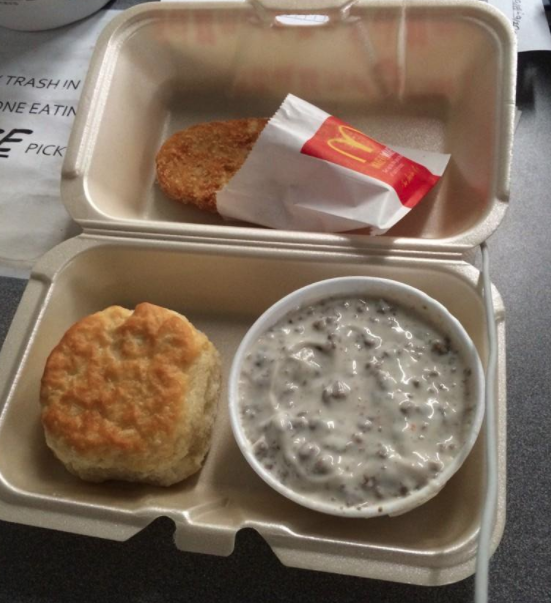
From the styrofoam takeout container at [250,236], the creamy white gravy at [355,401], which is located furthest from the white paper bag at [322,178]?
the creamy white gravy at [355,401]

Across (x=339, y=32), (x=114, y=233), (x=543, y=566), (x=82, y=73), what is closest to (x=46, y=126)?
(x=82, y=73)

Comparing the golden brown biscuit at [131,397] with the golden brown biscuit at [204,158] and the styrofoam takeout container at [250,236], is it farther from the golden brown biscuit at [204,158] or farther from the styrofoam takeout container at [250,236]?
the golden brown biscuit at [204,158]

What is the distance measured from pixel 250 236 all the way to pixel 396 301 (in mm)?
259

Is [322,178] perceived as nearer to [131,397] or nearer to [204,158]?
[204,158]

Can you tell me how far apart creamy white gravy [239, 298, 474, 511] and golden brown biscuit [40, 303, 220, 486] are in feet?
0.32

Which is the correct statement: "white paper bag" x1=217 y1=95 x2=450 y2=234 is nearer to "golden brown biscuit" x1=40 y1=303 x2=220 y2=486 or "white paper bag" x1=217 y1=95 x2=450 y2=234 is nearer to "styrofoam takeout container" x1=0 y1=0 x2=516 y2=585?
"styrofoam takeout container" x1=0 y1=0 x2=516 y2=585

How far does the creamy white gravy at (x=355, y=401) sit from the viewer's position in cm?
76

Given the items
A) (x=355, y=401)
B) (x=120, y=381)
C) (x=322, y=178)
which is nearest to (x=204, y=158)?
(x=322, y=178)

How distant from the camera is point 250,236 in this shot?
98 centimetres

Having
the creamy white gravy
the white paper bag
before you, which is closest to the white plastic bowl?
the creamy white gravy

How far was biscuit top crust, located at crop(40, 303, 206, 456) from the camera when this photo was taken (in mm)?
840

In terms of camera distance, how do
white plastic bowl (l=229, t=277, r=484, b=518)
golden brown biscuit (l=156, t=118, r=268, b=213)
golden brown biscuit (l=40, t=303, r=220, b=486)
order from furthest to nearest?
golden brown biscuit (l=156, t=118, r=268, b=213) → golden brown biscuit (l=40, t=303, r=220, b=486) → white plastic bowl (l=229, t=277, r=484, b=518)

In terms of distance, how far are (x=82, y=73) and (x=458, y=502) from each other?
1.17 meters

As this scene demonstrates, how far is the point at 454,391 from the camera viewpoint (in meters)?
0.79
